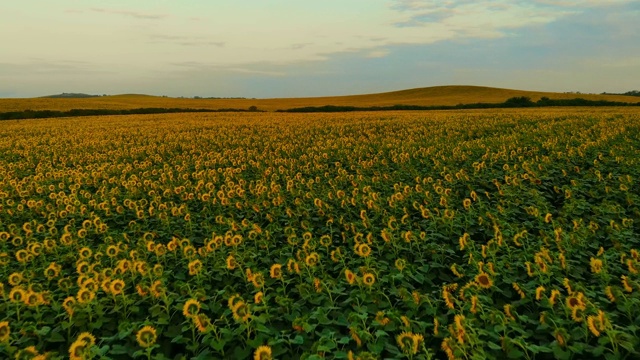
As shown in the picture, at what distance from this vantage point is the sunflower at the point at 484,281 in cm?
432

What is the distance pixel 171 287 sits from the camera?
526 cm

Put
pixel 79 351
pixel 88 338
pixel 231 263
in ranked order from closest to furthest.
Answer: pixel 79 351
pixel 88 338
pixel 231 263

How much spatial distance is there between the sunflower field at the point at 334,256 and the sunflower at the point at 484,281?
0.07 feet

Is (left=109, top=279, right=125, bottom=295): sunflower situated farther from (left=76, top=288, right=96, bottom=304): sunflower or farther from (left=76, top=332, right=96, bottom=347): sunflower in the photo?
(left=76, top=332, right=96, bottom=347): sunflower

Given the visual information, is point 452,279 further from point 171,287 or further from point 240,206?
point 240,206

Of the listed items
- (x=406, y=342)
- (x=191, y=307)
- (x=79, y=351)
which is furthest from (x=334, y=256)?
(x=79, y=351)

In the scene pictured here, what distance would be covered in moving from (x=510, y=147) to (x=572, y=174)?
3042mm

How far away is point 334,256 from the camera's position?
5504mm

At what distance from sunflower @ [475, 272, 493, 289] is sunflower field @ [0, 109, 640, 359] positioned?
0.9 inches

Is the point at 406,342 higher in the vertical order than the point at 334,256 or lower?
higher

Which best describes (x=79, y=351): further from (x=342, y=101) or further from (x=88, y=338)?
(x=342, y=101)

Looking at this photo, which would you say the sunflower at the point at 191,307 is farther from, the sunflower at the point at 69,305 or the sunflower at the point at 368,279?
the sunflower at the point at 368,279

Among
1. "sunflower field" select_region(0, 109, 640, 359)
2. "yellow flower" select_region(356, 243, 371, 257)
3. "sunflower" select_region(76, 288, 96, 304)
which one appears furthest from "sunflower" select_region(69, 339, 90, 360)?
"yellow flower" select_region(356, 243, 371, 257)

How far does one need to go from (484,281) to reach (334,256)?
1825 mm
